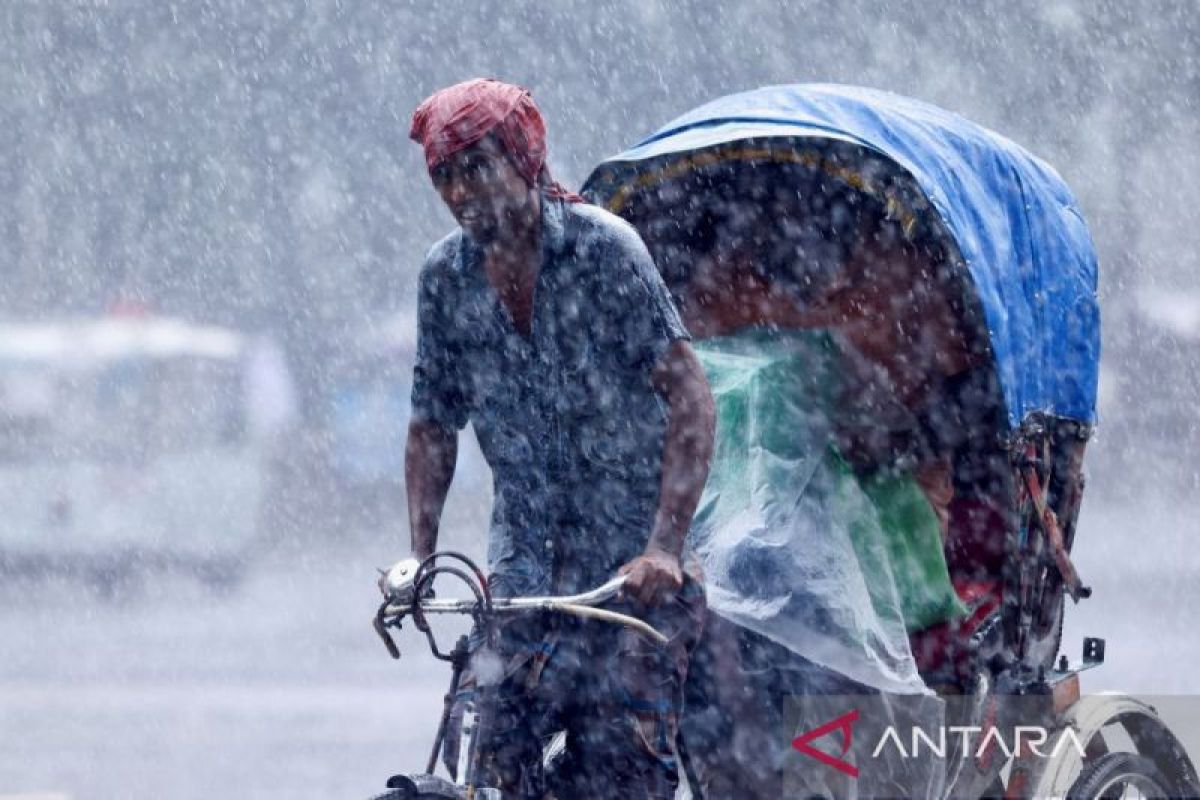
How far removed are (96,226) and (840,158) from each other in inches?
584

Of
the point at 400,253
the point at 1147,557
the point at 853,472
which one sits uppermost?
the point at 400,253

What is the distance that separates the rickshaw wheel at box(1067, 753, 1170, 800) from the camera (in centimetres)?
491

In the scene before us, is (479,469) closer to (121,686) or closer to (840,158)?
(121,686)

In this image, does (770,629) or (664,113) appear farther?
(664,113)

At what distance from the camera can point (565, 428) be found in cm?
377

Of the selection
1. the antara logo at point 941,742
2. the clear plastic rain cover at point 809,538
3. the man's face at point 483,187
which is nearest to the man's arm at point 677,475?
the man's face at point 483,187

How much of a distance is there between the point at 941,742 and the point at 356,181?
1417 cm

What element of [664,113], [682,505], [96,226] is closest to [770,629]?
[682,505]

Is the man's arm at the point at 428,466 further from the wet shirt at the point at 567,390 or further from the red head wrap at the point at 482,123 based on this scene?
the red head wrap at the point at 482,123

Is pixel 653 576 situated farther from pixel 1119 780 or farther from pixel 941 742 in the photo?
pixel 1119 780

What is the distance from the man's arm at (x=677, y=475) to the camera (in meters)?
3.54

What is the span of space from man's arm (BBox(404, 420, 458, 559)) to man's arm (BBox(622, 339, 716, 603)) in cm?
47

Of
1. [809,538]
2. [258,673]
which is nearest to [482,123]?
[809,538]

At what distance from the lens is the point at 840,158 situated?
15.8 feet
